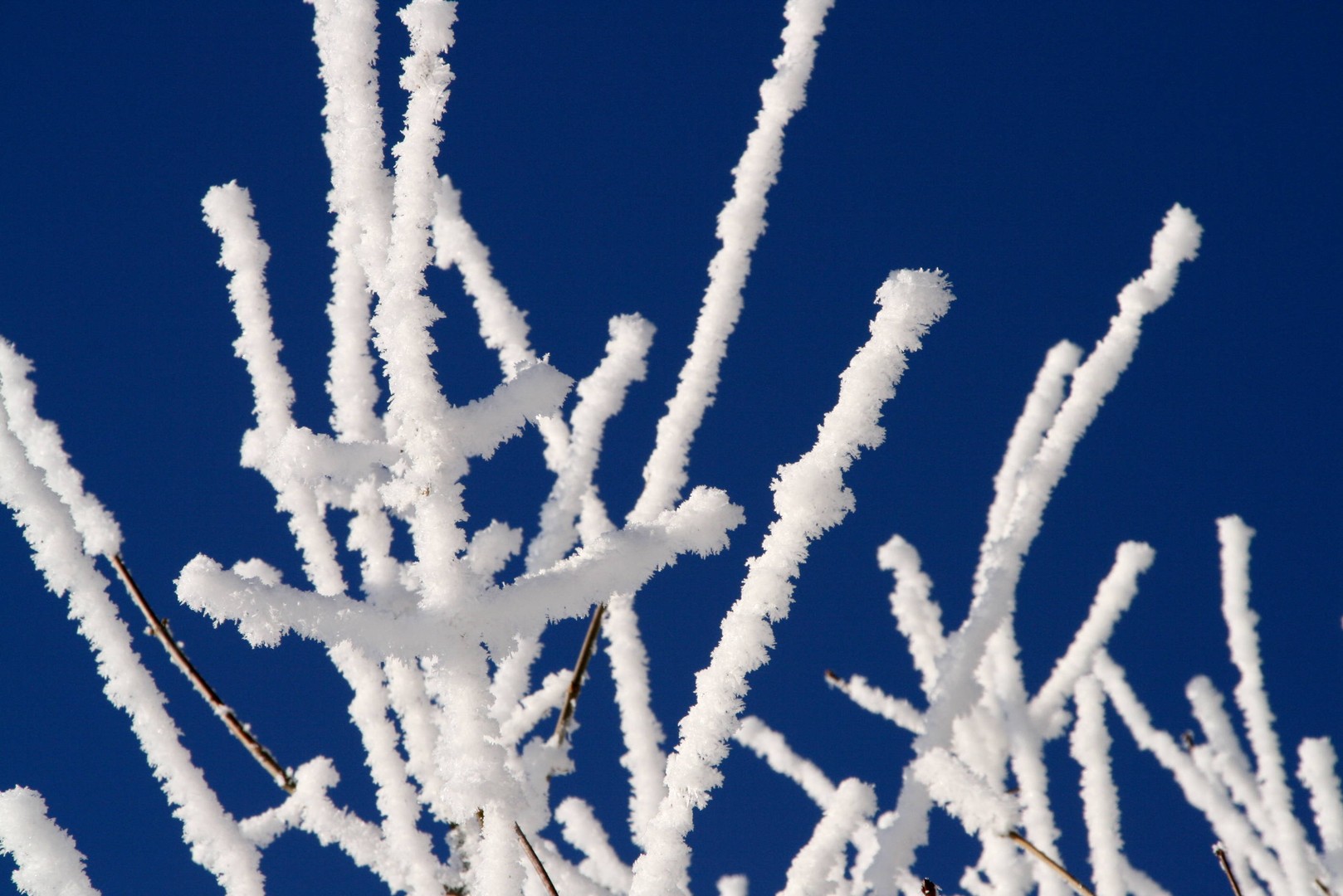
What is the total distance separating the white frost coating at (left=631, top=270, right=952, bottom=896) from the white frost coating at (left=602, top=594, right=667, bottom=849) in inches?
41.8

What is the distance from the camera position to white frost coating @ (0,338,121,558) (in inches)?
67.4

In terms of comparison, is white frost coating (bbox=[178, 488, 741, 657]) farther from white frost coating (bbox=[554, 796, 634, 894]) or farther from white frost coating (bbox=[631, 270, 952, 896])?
white frost coating (bbox=[554, 796, 634, 894])

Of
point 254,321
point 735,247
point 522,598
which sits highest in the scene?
point 254,321

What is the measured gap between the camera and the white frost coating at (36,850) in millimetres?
1446

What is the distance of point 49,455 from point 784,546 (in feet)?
4.82

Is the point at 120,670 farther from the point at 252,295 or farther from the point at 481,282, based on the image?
the point at 481,282

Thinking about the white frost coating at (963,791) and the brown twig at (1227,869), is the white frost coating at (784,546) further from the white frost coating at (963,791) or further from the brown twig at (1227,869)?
the brown twig at (1227,869)

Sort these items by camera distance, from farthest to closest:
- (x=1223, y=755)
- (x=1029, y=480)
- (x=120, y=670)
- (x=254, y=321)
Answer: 1. (x=1223, y=755)
2. (x=1029, y=480)
3. (x=254, y=321)
4. (x=120, y=670)

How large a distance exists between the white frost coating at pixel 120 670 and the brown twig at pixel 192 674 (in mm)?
62

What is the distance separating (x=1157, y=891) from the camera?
291cm

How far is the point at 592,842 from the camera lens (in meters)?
3.03

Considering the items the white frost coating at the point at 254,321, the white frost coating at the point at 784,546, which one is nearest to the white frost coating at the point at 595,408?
the white frost coating at the point at 254,321

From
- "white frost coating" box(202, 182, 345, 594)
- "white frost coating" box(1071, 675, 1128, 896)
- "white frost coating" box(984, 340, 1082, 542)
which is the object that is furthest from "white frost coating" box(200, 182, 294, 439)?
"white frost coating" box(1071, 675, 1128, 896)

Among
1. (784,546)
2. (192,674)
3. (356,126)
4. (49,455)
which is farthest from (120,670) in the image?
(784,546)
